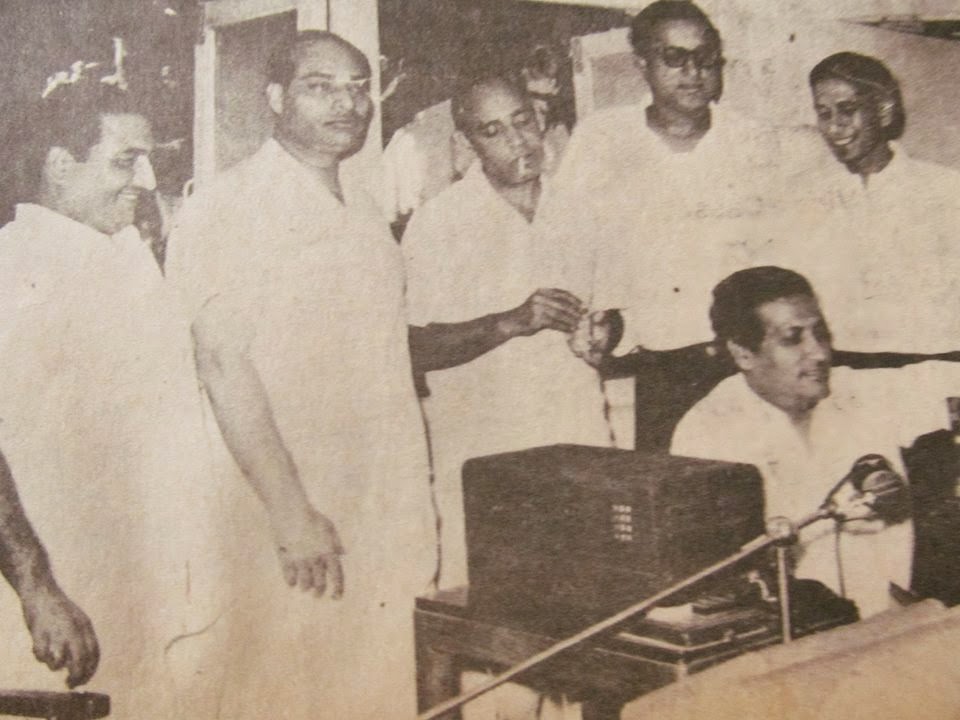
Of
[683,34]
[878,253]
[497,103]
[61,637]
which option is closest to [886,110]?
[878,253]

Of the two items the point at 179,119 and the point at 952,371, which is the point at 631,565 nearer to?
the point at 952,371

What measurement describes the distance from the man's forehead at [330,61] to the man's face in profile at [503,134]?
187mm

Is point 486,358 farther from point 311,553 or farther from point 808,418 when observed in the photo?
point 808,418

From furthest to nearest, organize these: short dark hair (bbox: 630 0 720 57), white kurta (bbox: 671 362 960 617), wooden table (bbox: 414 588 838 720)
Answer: short dark hair (bbox: 630 0 720 57) → white kurta (bbox: 671 362 960 617) → wooden table (bbox: 414 588 838 720)

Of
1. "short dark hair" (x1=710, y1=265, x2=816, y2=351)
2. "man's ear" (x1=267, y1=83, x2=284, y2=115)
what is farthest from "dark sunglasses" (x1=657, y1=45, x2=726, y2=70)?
"man's ear" (x1=267, y1=83, x2=284, y2=115)

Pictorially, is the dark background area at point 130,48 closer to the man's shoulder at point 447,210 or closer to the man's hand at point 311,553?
the man's shoulder at point 447,210

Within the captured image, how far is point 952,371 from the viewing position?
5.13 ft

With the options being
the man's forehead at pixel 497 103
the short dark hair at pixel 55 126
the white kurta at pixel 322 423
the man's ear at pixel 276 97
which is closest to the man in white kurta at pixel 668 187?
the man's forehead at pixel 497 103

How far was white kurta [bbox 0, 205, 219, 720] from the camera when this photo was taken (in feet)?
4.79

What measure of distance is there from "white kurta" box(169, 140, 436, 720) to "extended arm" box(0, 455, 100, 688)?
0.71ft

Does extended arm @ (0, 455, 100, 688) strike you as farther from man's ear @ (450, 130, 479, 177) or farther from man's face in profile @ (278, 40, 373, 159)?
man's ear @ (450, 130, 479, 177)

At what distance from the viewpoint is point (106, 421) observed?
1.50 m

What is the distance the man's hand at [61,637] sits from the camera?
146 centimetres

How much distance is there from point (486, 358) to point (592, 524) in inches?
11.8
